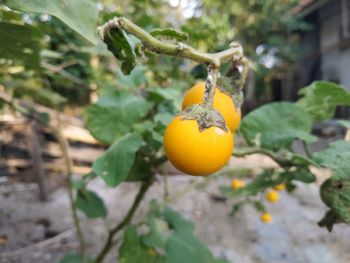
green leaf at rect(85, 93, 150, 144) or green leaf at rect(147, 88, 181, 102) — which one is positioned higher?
green leaf at rect(147, 88, 181, 102)

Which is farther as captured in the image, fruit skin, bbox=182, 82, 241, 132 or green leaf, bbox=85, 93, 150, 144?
green leaf, bbox=85, 93, 150, 144

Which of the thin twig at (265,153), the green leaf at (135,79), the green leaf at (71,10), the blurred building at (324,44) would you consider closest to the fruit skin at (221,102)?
the green leaf at (71,10)

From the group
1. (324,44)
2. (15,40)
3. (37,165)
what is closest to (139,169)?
(15,40)

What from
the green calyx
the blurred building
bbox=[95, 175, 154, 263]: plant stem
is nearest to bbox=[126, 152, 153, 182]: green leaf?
bbox=[95, 175, 154, 263]: plant stem

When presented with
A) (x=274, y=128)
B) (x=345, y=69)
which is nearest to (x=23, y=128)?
(x=274, y=128)

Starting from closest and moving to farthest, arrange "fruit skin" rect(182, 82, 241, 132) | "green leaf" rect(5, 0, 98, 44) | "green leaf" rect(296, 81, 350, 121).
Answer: "green leaf" rect(5, 0, 98, 44), "fruit skin" rect(182, 82, 241, 132), "green leaf" rect(296, 81, 350, 121)

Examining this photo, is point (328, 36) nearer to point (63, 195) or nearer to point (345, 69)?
point (345, 69)

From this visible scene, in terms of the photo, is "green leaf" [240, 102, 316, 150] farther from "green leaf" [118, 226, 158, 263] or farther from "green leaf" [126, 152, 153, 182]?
"green leaf" [118, 226, 158, 263]
